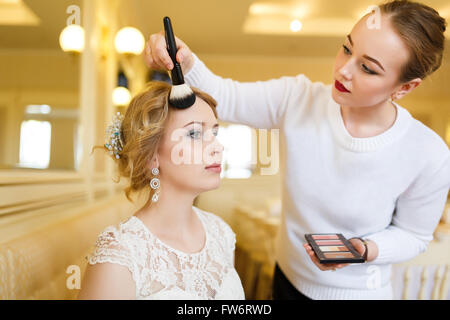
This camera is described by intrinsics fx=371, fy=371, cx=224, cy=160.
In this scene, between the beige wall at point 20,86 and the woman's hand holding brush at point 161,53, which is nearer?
the woman's hand holding brush at point 161,53

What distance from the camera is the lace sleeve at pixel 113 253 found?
0.82 m

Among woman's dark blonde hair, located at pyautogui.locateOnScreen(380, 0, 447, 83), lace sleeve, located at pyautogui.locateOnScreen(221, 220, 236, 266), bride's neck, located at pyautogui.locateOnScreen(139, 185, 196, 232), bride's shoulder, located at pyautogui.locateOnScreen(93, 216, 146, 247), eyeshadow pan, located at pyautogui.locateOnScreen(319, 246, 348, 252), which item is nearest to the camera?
woman's dark blonde hair, located at pyautogui.locateOnScreen(380, 0, 447, 83)

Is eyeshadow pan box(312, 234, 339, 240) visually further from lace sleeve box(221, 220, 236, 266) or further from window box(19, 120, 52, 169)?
window box(19, 120, 52, 169)

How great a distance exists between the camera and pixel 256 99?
0.99 metres

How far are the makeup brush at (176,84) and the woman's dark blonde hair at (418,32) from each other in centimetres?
38

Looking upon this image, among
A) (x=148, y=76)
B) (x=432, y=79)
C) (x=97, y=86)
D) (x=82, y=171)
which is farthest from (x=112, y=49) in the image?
(x=432, y=79)

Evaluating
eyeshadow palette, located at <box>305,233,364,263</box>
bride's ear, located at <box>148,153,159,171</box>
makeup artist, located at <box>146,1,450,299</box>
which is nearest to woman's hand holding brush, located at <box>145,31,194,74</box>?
makeup artist, located at <box>146,1,450,299</box>

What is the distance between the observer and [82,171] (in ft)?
6.47

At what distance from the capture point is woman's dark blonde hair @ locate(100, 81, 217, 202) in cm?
91

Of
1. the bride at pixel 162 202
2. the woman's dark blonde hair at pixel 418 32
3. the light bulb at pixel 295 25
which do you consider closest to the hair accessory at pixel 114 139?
the bride at pixel 162 202

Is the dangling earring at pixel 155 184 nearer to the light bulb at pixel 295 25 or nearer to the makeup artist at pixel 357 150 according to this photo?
the makeup artist at pixel 357 150

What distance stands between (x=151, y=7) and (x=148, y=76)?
433mm

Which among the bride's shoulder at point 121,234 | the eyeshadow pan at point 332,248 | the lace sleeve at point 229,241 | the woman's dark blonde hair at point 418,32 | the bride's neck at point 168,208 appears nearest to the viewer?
the woman's dark blonde hair at point 418,32

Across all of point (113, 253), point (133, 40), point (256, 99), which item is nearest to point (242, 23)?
point (256, 99)
